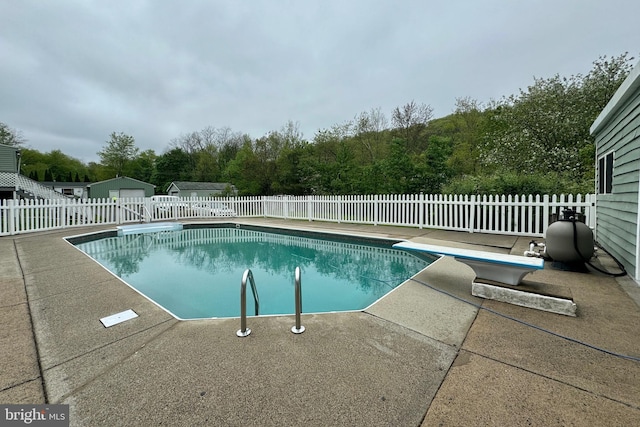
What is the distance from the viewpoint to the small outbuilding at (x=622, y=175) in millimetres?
3443

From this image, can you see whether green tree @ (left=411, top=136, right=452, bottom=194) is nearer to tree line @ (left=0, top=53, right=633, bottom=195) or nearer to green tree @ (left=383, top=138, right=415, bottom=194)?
tree line @ (left=0, top=53, right=633, bottom=195)

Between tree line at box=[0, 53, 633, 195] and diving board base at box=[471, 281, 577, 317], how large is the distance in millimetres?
5802

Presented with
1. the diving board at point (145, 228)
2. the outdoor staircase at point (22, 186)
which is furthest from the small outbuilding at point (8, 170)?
the diving board at point (145, 228)

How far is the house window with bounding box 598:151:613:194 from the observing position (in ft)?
16.0

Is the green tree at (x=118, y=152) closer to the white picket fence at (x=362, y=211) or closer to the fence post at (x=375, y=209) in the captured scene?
the white picket fence at (x=362, y=211)

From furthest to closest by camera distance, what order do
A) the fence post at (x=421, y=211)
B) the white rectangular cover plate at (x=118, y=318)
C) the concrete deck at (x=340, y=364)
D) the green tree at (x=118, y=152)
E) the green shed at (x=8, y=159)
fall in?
the green tree at (x=118, y=152) < the green shed at (x=8, y=159) < the fence post at (x=421, y=211) < the white rectangular cover plate at (x=118, y=318) < the concrete deck at (x=340, y=364)

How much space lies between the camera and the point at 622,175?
4047 mm

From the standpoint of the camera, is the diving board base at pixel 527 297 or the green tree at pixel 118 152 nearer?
the diving board base at pixel 527 297

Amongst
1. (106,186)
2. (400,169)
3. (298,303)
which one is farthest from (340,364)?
(106,186)

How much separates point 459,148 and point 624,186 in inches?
573

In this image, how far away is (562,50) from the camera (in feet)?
41.0

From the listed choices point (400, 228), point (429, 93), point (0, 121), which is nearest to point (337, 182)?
point (400, 228)

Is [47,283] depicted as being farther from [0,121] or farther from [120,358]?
[0,121]

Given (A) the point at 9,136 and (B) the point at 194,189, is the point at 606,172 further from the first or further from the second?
(A) the point at 9,136
